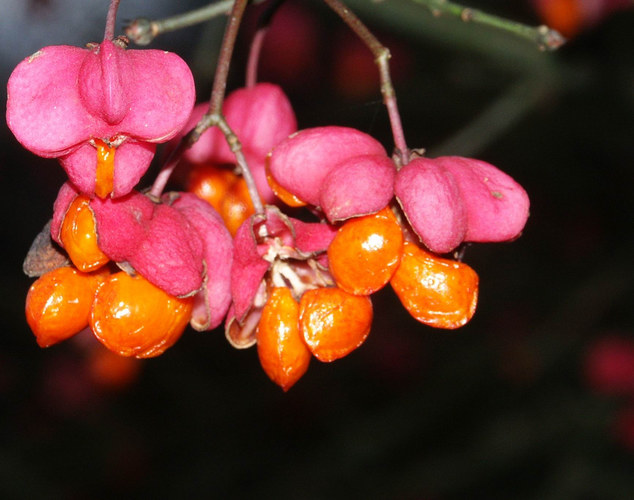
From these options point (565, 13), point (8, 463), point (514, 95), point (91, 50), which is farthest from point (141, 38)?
point (8, 463)

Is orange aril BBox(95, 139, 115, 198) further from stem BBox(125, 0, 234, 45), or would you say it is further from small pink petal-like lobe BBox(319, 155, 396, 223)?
stem BBox(125, 0, 234, 45)

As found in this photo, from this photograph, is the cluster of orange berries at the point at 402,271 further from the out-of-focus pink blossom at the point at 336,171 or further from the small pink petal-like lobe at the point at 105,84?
the small pink petal-like lobe at the point at 105,84

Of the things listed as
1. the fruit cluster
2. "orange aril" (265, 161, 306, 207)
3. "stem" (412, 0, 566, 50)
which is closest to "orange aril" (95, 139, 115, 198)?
the fruit cluster

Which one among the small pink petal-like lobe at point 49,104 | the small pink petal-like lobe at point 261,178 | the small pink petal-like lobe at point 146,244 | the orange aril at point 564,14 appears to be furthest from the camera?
the orange aril at point 564,14

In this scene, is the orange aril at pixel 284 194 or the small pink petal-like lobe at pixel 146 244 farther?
the orange aril at pixel 284 194

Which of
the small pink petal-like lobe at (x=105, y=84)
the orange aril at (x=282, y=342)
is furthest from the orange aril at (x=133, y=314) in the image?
the small pink petal-like lobe at (x=105, y=84)

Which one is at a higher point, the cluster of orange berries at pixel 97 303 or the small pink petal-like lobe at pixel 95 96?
the small pink petal-like lobe at pixel 95 96

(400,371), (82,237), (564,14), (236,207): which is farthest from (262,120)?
(400,371)

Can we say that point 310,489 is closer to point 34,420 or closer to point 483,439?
point 483,439
